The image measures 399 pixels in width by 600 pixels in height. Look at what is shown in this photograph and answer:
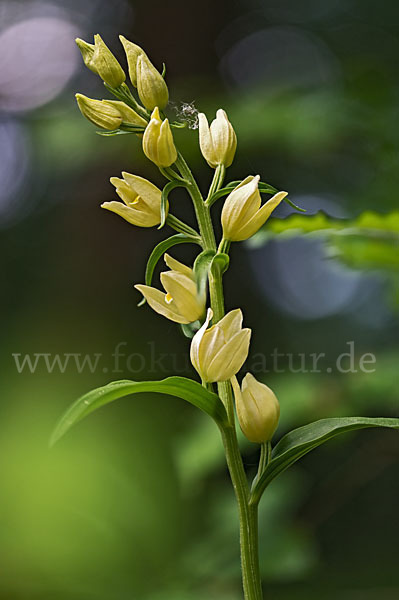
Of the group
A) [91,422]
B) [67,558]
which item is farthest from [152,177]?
[67,558]

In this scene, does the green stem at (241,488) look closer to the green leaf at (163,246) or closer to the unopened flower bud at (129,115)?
the green leaf at (163,246)

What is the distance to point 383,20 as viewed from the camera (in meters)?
2.27

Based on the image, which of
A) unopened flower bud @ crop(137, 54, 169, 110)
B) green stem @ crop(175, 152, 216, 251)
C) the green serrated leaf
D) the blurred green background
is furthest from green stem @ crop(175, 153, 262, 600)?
the blurred green background

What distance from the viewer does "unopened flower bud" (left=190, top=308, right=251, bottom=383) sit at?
1.39 ft

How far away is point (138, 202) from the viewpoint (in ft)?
1.57

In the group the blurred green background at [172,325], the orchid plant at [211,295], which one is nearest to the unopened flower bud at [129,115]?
the orchid plant at [211,295]

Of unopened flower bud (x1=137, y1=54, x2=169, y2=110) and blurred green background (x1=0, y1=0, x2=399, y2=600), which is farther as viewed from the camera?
blurred green background (x1=0, y1=0, x2=399, y2=600)

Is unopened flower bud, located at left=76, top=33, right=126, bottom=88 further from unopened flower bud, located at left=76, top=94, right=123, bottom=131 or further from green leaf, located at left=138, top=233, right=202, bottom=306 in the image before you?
green leaf, located at left=138, top=233, right=202, bottom=306

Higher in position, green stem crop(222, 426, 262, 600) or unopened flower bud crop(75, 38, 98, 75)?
unopened flower bud crop(75, 38, 98, 75)

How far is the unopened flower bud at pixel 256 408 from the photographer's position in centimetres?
45

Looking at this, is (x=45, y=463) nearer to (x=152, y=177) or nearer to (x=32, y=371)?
(x=32, y=371)

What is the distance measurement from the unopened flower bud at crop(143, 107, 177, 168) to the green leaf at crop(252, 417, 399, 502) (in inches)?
8.9

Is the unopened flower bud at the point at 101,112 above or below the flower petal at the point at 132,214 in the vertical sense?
above

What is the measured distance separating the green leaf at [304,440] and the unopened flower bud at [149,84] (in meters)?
0.28
